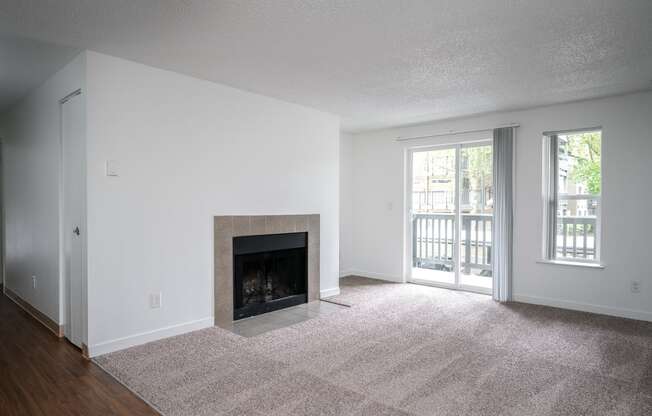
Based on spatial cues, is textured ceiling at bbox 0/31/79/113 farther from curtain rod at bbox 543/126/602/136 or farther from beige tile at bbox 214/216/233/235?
curtain rod at bbox 543/126/602/136

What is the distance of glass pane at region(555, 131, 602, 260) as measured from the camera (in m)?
4.43

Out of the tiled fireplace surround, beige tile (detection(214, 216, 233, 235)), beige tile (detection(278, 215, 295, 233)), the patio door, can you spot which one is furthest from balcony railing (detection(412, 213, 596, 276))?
beige tile (detection(214, 216, 233, 235))

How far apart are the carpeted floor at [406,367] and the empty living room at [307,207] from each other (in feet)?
0.08

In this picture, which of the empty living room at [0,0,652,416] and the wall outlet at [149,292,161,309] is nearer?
the empty living room at [0,0,652,416]

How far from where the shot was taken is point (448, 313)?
4277mm

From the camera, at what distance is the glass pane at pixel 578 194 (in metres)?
4.43

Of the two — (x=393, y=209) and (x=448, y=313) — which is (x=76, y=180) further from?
(x=393, y=209)

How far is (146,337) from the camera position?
3.30 metres

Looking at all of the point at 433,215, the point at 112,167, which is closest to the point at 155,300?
the point at 112,167

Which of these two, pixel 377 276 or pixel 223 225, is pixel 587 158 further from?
pixel 223 225

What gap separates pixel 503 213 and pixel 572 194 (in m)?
0.76

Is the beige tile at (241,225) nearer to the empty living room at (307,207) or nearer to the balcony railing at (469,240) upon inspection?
the empty living room at (307,207)

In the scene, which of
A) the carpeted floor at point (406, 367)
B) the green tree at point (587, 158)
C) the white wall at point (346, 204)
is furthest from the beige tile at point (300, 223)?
the green tree at point (587, 158)

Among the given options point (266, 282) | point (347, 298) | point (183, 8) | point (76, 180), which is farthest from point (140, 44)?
point (347, 298)
